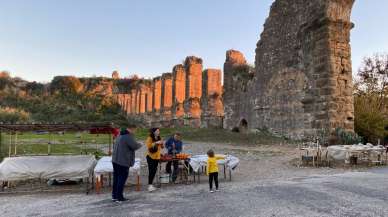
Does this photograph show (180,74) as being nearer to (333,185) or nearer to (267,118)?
(267,118)

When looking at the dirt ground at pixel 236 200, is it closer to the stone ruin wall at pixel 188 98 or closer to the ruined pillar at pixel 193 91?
the stone ruin wall at pixel 188 98

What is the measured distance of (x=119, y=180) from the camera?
596 cm

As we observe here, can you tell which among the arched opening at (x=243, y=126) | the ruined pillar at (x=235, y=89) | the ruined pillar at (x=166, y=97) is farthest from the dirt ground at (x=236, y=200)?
the ruined pillar at (x=166, y=97)

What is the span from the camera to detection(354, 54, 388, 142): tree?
15500 mm

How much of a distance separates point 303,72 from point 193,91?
13714 millimetres

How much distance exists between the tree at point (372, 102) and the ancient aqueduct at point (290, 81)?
6.00 ft

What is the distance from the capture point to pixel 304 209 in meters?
4.81

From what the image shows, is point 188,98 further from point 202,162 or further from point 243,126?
point 202,162

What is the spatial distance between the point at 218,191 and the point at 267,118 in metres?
13.3

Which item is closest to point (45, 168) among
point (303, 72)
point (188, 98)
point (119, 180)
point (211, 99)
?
point (119, 180)

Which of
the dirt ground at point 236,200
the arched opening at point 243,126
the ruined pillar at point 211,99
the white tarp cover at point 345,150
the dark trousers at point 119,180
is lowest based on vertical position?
the dirt ground at point 236,200

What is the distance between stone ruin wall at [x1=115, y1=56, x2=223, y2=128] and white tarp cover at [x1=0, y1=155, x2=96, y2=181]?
19.3m

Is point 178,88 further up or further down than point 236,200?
further up

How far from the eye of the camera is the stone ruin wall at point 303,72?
46.9ft
